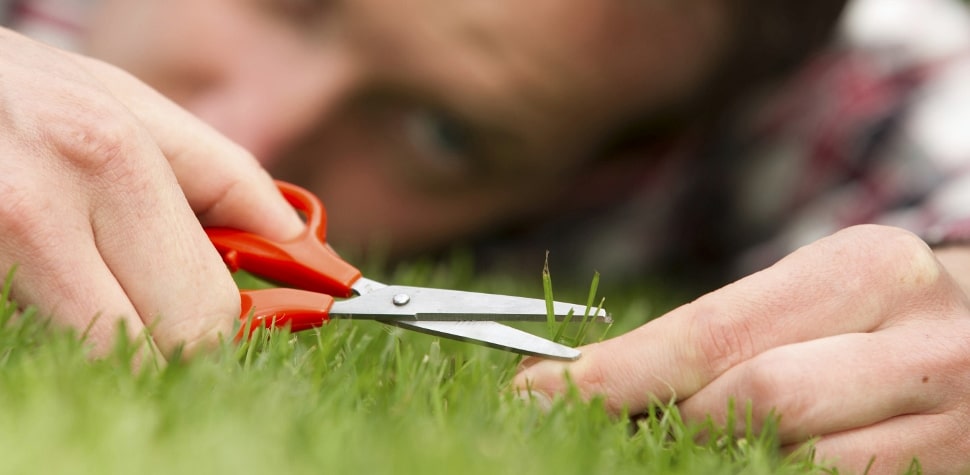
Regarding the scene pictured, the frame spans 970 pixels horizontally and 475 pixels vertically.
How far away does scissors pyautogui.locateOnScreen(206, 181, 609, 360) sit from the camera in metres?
1.08

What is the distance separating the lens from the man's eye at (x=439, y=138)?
2.23 m

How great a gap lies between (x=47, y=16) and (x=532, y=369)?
8.21 feet

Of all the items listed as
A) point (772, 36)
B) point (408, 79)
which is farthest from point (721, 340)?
point (772, 36)

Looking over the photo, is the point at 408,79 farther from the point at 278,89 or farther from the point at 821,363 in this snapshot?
the point at 821,363

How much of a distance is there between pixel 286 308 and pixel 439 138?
3.99 feet

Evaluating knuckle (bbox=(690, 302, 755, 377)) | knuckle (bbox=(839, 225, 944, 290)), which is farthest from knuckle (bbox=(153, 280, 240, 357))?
knuckle (bbox=(839, 225, 944, 290))

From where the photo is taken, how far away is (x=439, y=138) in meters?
2.26

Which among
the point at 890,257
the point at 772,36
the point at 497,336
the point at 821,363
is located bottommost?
the point at 497,336

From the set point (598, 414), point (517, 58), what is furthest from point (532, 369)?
point (517, 58)

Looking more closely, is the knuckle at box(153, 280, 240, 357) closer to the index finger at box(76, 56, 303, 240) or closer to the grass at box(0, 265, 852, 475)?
the grass at box(0, 265, 852, 475)

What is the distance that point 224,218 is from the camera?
1.22m

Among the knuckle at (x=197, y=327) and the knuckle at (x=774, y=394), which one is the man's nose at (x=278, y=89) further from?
the knuckle at (x=774, y=394)

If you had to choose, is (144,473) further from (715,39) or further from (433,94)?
(715,39)

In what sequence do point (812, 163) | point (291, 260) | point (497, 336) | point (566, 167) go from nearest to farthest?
point (497, 336) → point (291, 260) → point (566, 167) → point (812, 163)
